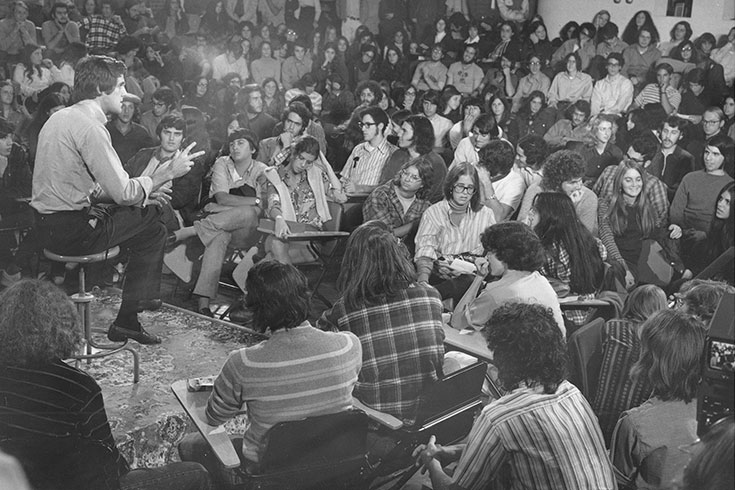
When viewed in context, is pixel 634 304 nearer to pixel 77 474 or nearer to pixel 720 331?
pixel 720 331

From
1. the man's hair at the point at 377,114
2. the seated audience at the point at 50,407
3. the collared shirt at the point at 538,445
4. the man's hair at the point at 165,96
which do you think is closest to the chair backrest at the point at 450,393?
the collared shirt at the point at 538,445

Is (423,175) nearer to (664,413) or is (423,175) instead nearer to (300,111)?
(300,111)

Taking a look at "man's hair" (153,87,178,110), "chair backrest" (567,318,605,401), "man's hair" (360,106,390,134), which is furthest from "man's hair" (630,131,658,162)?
"man's hair" (153,87,178,110)

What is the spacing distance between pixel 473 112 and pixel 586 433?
101 inches

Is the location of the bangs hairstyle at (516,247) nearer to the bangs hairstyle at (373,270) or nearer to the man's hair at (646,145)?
the bangs hairstyle at (373,270)

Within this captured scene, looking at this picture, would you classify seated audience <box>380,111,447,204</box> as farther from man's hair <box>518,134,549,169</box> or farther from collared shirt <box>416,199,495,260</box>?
collared shirt <box>416,199,495,260</box>

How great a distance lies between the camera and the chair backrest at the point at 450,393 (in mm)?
2420

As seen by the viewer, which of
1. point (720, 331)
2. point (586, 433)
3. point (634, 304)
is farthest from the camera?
point (634, 304)

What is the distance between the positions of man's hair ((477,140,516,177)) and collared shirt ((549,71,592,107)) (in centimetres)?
27

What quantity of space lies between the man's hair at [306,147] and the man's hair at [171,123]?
500 millimetres

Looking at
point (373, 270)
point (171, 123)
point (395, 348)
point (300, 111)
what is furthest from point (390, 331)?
point (300, 111)

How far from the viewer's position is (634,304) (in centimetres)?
271

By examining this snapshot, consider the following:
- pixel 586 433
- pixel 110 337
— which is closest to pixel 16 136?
pixel 110 337

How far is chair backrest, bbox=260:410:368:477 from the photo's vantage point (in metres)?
2.04
